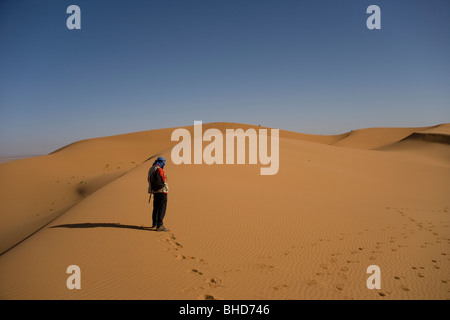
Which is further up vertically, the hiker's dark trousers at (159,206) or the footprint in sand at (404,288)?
the hiker's dark trousers at (159,206)

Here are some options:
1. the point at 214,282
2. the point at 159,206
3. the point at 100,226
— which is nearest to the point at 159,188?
the point at 159,206

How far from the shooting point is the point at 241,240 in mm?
6410

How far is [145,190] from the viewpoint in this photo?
996 centimetres

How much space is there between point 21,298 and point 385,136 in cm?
7411

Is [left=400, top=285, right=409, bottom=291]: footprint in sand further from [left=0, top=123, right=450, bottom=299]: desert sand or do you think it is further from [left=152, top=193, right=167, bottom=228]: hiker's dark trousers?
[left=152, top=193, right=167, bottom=228]: hiker's dark trousers

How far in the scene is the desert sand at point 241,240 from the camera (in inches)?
171

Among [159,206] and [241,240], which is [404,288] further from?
[159,206]

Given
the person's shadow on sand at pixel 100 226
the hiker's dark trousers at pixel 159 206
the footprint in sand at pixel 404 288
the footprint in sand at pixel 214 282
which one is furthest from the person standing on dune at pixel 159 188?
the footprint in sand at pixel 404 288

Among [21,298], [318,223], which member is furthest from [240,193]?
[21,298]

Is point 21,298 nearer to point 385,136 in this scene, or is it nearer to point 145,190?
point 145,190

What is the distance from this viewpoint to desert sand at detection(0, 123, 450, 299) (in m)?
4.35

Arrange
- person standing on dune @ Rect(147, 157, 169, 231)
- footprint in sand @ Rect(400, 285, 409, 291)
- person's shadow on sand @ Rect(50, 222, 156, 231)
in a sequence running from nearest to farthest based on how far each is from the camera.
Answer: footprint in sand @ Rect(400, 285, 409, 291), person standing on dune @ Rect(147, 157, 169, 231), person's shadow on sand @ Rect(50, 222, 156, 231)

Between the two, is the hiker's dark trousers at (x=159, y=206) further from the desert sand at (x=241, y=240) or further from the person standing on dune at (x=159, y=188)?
the desert sand at (x=241, y=240)

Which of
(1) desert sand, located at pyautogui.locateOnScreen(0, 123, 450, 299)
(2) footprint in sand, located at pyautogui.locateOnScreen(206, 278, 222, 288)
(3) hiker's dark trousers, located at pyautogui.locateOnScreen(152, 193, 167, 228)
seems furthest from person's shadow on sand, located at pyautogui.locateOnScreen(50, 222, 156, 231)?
(2) footprint in sand, located at pyautogui.locateOnScreen(206, 278, 222, 288)
